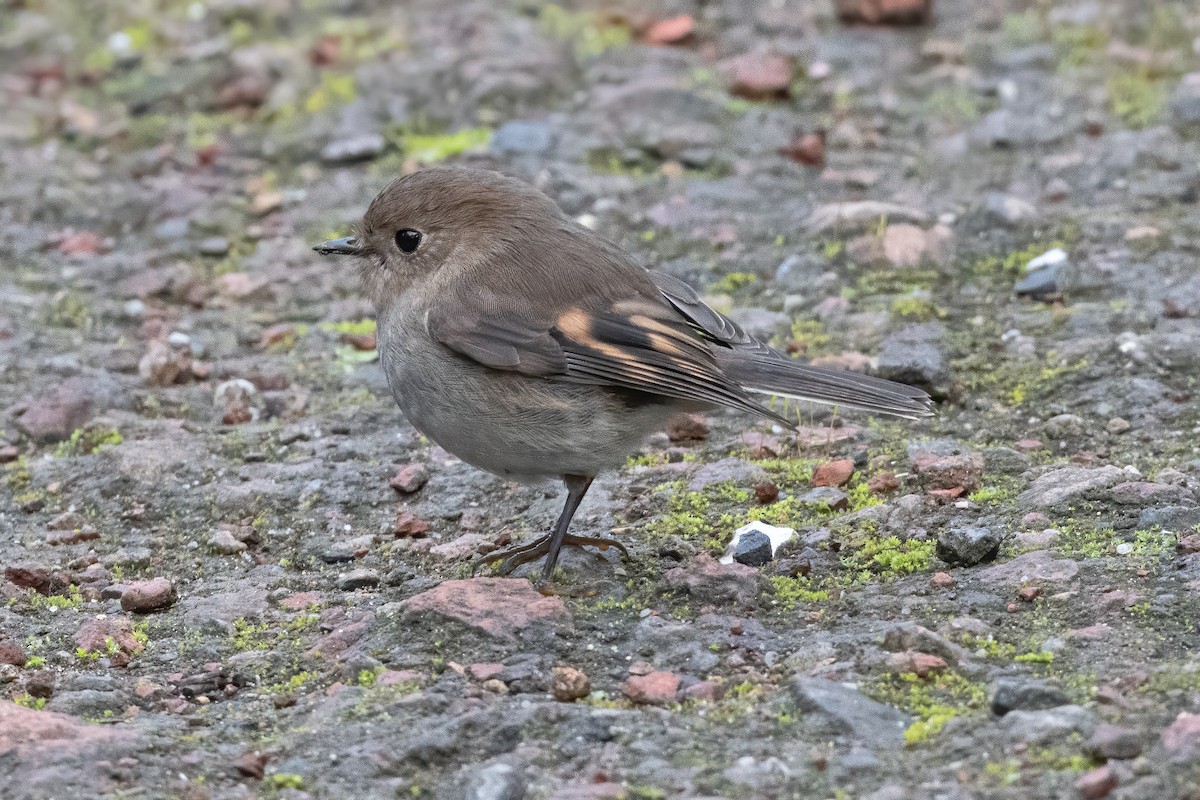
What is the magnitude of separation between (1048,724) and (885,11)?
673 centimetres

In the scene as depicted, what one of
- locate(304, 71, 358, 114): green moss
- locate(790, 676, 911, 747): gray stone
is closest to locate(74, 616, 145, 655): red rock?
locate(790, 676, 911, 747): gray stone

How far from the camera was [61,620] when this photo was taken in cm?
488

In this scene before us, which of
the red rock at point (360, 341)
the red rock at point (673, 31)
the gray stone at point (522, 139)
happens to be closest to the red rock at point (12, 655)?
the red rock at point (360, 341)

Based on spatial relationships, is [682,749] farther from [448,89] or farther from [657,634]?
[448,89]

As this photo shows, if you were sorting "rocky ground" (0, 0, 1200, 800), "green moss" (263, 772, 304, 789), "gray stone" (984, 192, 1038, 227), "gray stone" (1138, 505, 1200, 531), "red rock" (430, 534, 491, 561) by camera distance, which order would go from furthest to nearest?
"gray stone" (984, 192, 1038, 227), "red rock" (430, 534, 491, 561), "gray stone" (1138, 505, 1200, 531), "rocky ground" (0, 0, 1200, 800), "green moss" (263, 772, 304, 789)

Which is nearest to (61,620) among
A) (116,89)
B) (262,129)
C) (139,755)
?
(139,755)

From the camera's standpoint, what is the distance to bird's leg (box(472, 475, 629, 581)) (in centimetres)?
508

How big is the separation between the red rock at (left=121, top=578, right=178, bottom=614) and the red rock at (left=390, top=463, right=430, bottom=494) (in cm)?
109

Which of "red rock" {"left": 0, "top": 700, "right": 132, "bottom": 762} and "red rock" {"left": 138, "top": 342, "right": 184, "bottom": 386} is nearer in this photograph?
"red rock" {"left": 0, "top": 700, "right": 132, "bottom": 762}

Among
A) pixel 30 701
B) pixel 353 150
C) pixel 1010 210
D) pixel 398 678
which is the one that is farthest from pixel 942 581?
pixel 353 150

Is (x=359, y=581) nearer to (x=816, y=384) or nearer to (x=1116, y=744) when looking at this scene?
(x=816, y=384)

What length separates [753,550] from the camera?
5.00 metres

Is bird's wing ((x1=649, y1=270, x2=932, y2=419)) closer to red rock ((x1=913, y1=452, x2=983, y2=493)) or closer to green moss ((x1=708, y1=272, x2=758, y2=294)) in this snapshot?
red rock ((x1=913, y1=452, x2=983, y2=493))

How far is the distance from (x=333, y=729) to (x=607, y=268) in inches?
80.2
